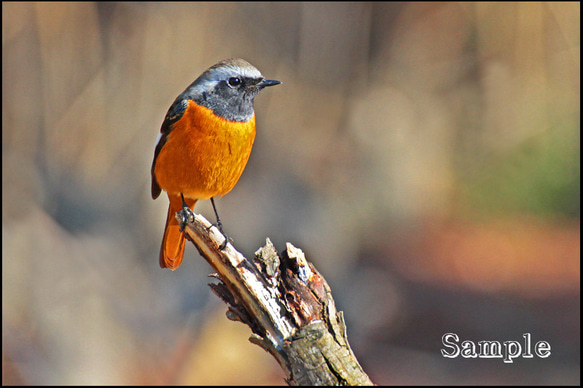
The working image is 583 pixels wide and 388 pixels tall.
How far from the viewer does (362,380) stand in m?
2.56

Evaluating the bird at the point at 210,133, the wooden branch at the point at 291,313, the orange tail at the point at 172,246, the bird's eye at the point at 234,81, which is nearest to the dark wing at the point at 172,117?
the bird at the point at 210,133

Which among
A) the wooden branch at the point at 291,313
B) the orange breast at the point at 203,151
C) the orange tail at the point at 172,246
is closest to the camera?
the wooden branch at the point at 291,313

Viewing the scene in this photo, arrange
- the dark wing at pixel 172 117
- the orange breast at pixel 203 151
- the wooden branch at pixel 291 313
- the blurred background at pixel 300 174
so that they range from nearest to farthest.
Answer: the wooden branch at pixel 291 313 → the orange breast at pixel 203 151 → the dark wing at pixel 172 117 → the blurred background at pixel 300 174

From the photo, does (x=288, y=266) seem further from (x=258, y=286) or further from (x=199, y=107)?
(x=199, y=107)

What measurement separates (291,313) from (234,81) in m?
1.36

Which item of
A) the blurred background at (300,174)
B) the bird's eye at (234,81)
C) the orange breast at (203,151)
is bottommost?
the blurred background at (300,174)

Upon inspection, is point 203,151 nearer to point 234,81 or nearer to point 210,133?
point 210,133

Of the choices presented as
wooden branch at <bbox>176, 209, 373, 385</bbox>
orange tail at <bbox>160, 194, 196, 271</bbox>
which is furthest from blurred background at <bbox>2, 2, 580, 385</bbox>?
wooden branch at <bbox>176, 209, 373, 385</bbox>

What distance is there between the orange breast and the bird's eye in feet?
0.61

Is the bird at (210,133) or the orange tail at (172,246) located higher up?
the bird at (210,133)

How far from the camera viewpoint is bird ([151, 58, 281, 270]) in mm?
3393

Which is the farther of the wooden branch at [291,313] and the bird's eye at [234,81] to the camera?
the bird's eye at [234,81]

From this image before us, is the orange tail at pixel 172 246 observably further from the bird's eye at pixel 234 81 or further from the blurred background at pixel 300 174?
the blurred background at pixel 300 174

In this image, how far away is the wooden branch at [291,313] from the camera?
2580 millimetres
